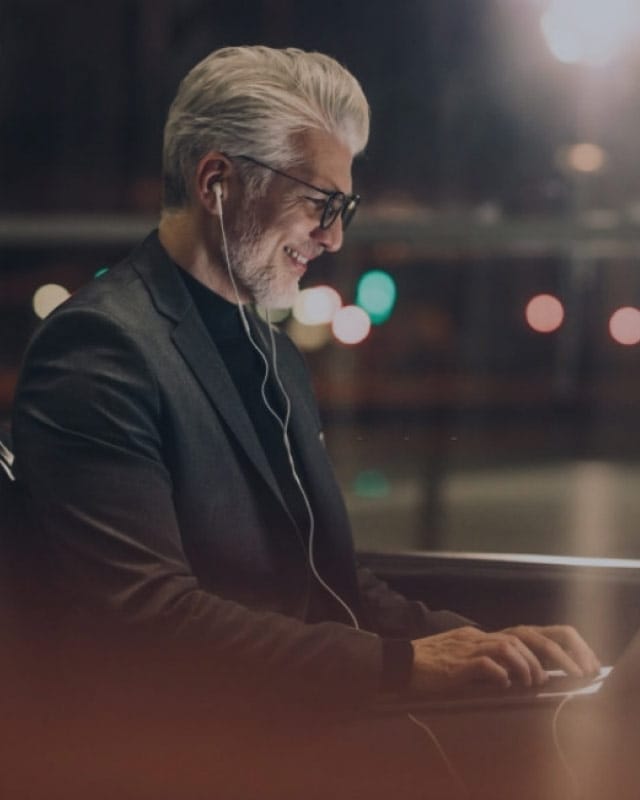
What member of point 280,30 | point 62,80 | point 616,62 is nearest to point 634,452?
point 616,62

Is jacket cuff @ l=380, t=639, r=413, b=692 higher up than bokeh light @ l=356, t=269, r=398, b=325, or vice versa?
jacket cuff @ l=380, t=639, r=413, b=692

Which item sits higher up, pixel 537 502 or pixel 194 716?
pixel 194 716

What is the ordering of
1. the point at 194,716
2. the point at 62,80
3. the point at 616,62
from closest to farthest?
1. the point at 194,716
2. the point at 616,62
3. the point at 62,80

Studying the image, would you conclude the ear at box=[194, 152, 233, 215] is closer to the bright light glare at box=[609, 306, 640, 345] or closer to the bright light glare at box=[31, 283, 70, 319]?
the bright light glare at box=[31, 283, 70, 319]

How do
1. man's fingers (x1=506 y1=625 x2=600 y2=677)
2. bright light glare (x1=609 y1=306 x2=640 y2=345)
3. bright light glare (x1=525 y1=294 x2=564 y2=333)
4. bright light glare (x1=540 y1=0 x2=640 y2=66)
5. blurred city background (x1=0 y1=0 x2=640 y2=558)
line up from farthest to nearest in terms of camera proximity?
bright light glare (x1=525 y1=294 x2=564 y2=333) < bright light glare (x1=609 y1=306 x2=640 y2=345) < blurred city background (x1=0 y1=0 x2=640 y2=558) < bright light glare (x1=540 y1=0 x2=640 y2=66) < man's fingers (x1=506 y1=625 x2=600 y2=677)

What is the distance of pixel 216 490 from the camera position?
1526 millimetres

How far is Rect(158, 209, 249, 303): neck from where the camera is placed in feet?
5.35

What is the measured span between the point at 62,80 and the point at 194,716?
6.75 meters

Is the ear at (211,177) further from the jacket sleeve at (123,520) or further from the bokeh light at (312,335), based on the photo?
the bokeh light at (312,335)

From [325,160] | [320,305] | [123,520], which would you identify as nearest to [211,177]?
[325,160]

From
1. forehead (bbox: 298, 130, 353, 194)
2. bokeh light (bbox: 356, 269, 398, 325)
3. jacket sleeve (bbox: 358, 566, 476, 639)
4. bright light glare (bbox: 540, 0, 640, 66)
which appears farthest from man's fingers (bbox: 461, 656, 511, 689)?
bokeh light (bbox: 356, 269, 398, 325)

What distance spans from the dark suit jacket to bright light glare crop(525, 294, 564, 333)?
656cm

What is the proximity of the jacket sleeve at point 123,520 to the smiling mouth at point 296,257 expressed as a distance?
9.7 inches

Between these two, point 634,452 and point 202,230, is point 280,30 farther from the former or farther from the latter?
point 202,230
